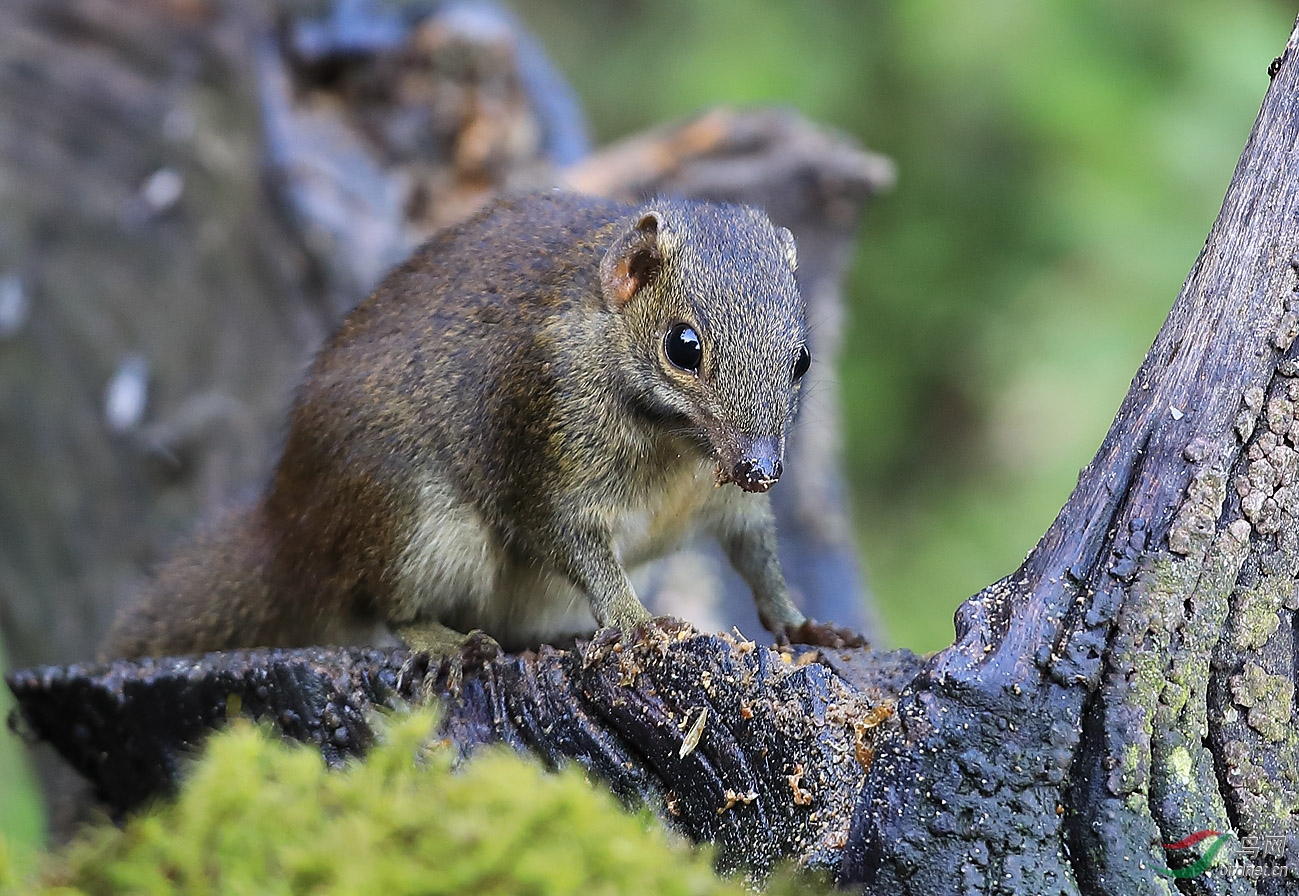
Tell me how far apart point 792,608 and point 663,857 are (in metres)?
2.17

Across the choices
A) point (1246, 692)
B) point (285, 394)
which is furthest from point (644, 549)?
point (285, 394)

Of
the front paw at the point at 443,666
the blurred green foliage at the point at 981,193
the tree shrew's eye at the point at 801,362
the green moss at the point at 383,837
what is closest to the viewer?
the green moss at the point at 383,837

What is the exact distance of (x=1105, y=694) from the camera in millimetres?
2172

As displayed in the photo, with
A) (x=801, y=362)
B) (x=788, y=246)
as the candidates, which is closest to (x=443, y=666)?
(x=801, y=362)

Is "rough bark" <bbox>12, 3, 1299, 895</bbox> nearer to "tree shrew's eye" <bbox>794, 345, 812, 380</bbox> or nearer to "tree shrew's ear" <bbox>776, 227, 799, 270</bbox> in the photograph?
"tree shrew's eye" <bbox>794, 345, 812, 380</bbox>

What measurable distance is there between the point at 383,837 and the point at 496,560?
2.03 m

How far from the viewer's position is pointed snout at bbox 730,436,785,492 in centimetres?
294

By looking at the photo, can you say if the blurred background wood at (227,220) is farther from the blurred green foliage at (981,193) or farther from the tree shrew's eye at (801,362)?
the blurred green foliage at (981,193)

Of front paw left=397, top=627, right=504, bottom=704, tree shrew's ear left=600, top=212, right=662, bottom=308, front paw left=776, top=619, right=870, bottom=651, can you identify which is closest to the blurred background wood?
front paw left=776, top=619, right=870, bottom=651

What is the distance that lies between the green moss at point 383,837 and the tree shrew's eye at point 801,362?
160cm

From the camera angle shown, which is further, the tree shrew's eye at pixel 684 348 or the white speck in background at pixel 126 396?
the white speck in background at pixel 126 396

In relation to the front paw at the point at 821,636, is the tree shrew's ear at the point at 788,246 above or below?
above

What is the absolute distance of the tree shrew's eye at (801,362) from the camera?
3.23 metres

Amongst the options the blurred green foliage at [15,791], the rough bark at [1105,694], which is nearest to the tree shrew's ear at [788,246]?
the rough bark at [1105,694]
